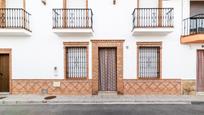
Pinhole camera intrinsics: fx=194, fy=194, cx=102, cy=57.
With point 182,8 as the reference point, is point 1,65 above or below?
below

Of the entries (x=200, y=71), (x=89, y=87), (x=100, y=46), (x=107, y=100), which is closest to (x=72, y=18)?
(x=100, y=46)

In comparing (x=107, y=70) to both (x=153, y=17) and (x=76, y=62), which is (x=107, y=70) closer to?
(x=76, y=62)

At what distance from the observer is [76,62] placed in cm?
1137

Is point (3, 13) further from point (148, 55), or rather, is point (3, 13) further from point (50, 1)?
point (148, 55)

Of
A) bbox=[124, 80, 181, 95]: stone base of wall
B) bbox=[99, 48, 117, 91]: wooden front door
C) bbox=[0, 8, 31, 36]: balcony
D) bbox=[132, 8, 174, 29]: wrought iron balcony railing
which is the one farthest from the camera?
bbox=[99, 48, 117, 91]: wooden front door

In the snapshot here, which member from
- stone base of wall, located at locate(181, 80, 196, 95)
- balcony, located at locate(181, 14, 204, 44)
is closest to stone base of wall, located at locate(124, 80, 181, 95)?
stone base of wall, located at locate(181, 80, 196, 95)

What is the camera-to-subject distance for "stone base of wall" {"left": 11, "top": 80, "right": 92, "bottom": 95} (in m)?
11.1

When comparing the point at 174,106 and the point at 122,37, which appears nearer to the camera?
the point at 174,106

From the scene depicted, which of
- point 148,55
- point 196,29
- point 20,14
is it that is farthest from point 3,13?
point 196,29

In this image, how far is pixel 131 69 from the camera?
11.2 metres

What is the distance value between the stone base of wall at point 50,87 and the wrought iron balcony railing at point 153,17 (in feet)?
14.9

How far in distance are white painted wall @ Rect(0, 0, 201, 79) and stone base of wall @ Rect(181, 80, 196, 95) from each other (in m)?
0.29

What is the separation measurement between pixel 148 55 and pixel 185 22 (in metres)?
2.81

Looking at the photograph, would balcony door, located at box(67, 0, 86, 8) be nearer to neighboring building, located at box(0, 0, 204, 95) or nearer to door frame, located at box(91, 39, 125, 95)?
neighboring building, located at box(0, 0, 204, 95)
